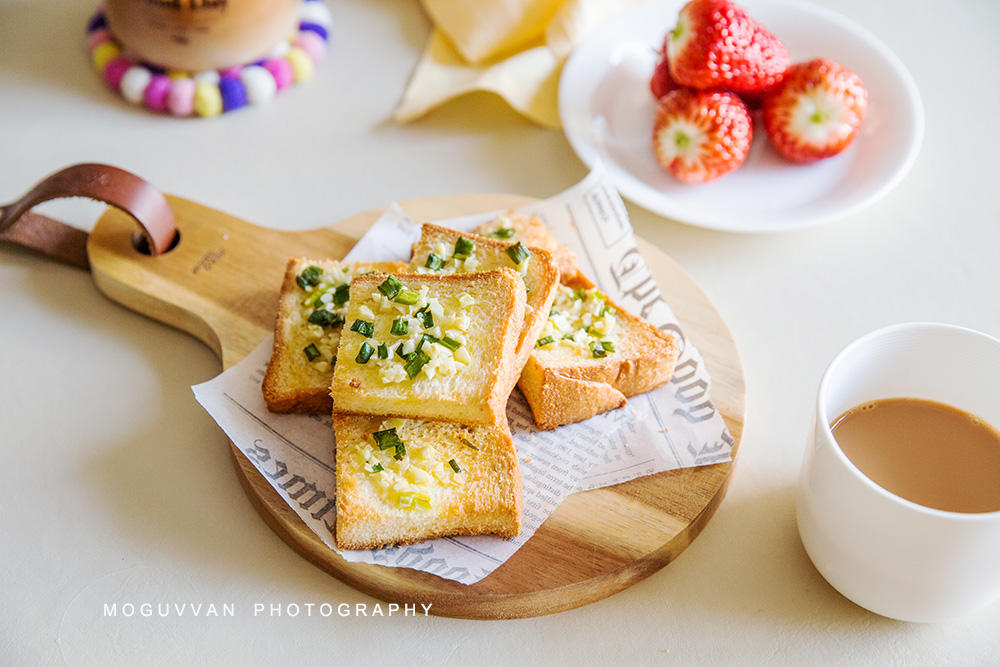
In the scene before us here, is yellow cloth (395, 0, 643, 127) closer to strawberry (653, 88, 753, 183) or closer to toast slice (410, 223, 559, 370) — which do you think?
strawberry (653, 88, 753, 183)

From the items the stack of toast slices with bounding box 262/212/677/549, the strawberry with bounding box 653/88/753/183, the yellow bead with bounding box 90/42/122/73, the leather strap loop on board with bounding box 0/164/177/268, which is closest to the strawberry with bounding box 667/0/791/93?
the strawberry with bounding box 653/88/753/183

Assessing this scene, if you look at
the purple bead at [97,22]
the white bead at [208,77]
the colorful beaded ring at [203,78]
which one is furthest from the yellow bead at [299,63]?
the purple bead at [97,22]

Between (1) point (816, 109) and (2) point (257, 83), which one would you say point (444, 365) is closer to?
(1) point (816, 109)

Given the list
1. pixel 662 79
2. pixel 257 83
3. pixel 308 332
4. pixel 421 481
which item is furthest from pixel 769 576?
pixel 257 83

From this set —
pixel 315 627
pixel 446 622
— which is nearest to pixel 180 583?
pixel 315 627

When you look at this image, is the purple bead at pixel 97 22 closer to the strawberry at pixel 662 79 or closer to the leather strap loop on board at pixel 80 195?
the leather strap loop on board at pixel 80 195
